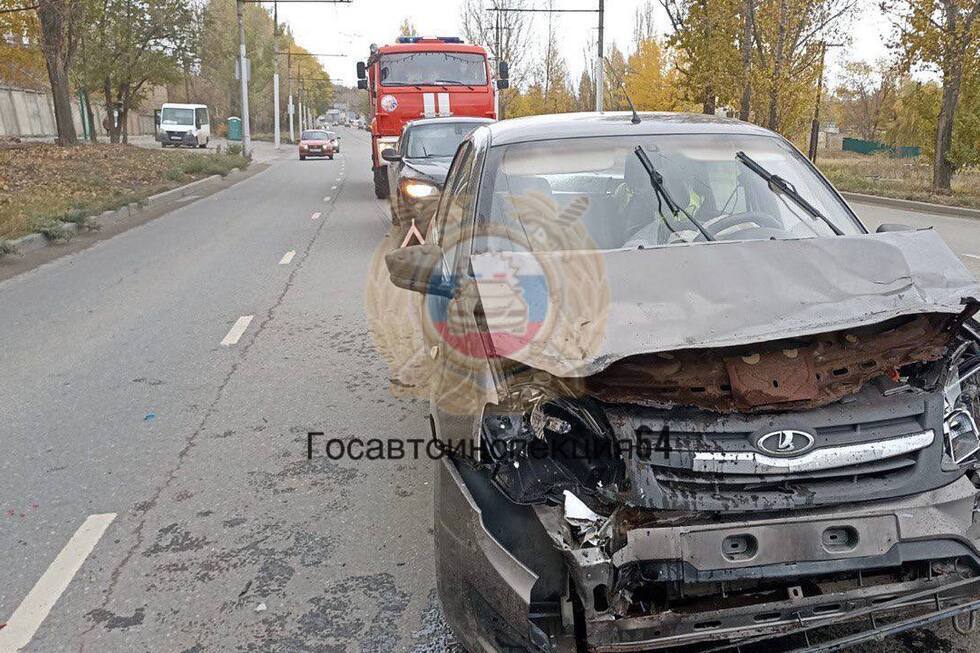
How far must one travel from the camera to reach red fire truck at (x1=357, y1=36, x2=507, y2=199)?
18922 millimetres

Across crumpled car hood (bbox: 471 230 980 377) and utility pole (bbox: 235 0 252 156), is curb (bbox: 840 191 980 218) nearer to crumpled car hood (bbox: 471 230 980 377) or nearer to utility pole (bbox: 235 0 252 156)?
crumpled car hood (bbox: 471 230 980 377)

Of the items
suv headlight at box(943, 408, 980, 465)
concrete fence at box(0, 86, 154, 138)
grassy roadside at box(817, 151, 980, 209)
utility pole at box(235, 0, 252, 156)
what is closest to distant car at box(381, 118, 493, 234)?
suv headlight at box(943, 408, 980, 465)

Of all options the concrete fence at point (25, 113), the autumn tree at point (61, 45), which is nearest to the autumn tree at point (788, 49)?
the autumn tree at point (61, 45)

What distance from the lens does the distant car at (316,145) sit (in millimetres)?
45969

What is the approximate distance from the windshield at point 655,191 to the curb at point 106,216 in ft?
35.2

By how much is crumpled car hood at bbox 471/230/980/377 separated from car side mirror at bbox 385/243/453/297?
1.10 ft

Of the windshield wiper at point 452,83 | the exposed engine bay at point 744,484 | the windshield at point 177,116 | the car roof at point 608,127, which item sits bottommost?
the exposed engine bay at point 744,484

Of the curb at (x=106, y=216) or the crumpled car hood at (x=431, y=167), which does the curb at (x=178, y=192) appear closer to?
the curb at (x=106, y=216)

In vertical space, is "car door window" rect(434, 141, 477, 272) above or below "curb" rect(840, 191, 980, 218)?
above

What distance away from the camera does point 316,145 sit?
46.1 m

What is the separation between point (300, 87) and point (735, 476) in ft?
306

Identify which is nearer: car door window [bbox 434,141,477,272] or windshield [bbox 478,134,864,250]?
windshield [bbox 478,134,864,250]

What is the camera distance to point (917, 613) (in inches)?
102

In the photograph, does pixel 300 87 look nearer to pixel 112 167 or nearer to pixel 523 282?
pixel 112 167
